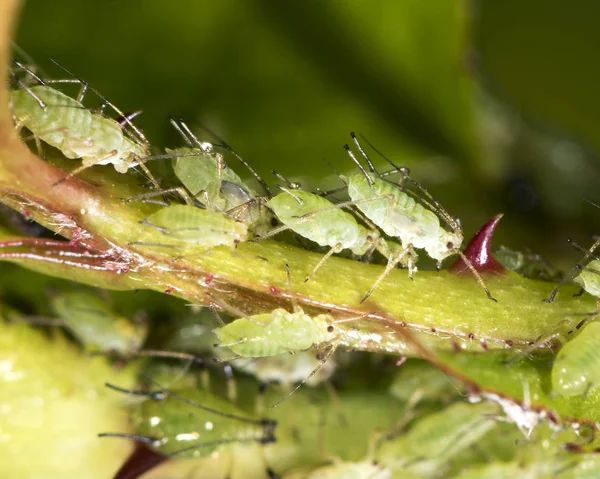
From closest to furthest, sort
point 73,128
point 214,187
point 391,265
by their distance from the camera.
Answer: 1. point 73,128
2. point 391,265
3. point 214,187

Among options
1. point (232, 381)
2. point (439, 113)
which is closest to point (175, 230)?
point (232, 381)

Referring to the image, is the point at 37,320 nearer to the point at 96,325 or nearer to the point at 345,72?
the point at 96,325

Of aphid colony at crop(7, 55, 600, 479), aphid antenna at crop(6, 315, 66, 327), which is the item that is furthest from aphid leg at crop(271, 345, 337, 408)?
aphid antenna at crop(6, 315, 66, 327)

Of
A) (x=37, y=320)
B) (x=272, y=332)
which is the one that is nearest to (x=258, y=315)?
(x=272, y=332)

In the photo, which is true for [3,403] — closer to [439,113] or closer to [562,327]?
[562,327]

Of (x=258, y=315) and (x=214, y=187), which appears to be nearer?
(x=258, y=315)

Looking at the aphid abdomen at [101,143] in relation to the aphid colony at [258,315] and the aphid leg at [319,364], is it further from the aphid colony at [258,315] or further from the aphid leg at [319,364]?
the aphid leg at [319,364]
